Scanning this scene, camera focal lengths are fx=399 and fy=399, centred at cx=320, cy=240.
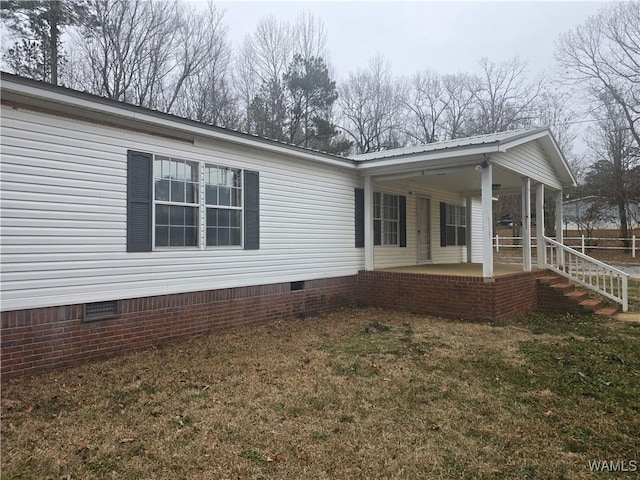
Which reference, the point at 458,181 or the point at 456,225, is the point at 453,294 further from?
the point at 456,225

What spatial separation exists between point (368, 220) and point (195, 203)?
4.35 meters

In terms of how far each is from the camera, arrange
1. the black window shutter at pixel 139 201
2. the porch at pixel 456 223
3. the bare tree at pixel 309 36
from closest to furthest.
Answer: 1. the black window shutter at pixel 139 201
2. the porch at pixel 456 223
3. the bare tree at pixel 309 36

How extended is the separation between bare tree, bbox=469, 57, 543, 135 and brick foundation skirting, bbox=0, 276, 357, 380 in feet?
81.9

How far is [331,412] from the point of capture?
360 cm

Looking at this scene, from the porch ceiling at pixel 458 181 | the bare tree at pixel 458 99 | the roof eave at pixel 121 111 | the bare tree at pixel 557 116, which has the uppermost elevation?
the bare tree at pixel 458 99

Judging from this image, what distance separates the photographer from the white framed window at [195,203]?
5680 millimetres

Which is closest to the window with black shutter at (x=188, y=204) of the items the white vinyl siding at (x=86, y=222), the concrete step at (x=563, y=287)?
the white vinyl siding at (x=86, y=222)

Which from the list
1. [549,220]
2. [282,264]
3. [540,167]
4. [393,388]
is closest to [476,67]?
[549,220]

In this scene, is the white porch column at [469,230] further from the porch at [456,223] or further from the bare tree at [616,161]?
the bare tree at [616,161]

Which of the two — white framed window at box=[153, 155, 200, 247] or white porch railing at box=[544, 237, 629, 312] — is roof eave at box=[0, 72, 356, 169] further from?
white porch railing at box=[544, 237, 629, 312]

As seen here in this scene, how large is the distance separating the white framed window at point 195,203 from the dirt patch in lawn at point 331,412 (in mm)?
1597

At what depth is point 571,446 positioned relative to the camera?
2990mm

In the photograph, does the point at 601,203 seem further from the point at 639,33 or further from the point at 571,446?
the point at 571,446

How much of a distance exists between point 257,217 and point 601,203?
1025 inches
